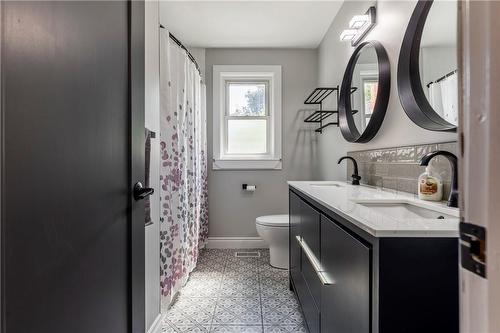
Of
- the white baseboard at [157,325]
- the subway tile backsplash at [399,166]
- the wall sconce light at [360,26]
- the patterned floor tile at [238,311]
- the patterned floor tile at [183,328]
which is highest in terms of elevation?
the wall sconce light at [360,26]

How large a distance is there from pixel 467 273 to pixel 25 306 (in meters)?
0.80

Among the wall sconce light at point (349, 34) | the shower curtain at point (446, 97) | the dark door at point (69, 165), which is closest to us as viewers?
the dark door at point (69, 165)

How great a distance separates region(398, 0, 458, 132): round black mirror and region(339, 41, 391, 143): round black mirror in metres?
0.20

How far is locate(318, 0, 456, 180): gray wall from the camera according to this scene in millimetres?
1288

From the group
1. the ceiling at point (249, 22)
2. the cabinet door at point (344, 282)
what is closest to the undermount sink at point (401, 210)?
the cabinet door at point (344, 282)

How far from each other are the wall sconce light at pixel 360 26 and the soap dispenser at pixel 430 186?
106 centimetres

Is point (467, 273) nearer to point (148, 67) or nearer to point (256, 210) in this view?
point (148, 67)

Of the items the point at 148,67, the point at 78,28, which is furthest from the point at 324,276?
A: the point at 148,67

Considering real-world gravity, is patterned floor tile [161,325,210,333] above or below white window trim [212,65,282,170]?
below

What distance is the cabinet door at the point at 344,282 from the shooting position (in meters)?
0.68

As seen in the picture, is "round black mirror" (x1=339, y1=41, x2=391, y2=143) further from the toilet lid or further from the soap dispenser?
the toilet lid

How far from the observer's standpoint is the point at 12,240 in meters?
0.51

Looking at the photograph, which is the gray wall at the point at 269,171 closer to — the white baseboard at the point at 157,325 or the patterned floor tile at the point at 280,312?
the patterned floor tile at the point at 280,312

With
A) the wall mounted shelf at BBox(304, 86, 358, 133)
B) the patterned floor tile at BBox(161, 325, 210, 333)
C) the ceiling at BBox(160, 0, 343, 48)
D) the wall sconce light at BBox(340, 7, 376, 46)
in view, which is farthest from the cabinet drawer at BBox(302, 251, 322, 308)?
the ceiling at BBox(160, 0, 343, 48)
